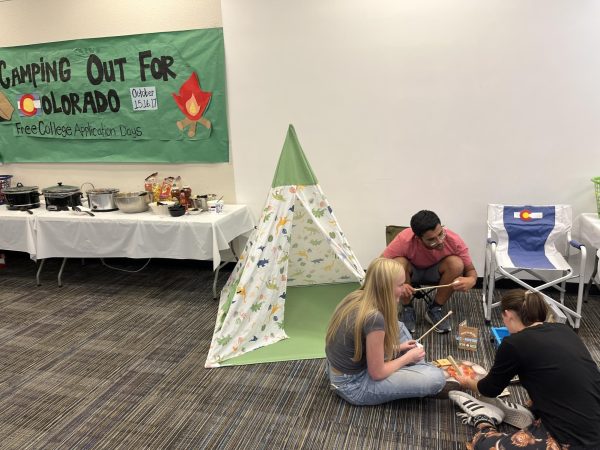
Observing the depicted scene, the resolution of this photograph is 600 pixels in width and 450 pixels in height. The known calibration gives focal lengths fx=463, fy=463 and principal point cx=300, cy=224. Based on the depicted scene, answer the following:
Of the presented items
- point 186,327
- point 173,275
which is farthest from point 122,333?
point 173,275

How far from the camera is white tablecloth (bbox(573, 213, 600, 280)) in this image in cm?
304

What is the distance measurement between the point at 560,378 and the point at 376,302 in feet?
2.53

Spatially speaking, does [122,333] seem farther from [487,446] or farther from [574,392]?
→ [574,392]

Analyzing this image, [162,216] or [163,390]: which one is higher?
[162,216]

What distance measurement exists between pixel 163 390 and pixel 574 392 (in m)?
1.98

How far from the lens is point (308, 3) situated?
356 cm

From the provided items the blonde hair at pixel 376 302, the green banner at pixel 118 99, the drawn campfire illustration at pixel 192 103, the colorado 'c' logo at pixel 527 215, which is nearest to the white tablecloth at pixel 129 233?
the green banner at pixel 118 99

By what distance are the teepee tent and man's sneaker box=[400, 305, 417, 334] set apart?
0.45 meters

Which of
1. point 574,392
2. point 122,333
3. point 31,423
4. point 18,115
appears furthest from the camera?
point 18,115

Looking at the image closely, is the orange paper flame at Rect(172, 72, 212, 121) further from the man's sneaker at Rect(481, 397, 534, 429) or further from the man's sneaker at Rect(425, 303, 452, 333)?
the man's sneaker at Rect(481, 397, 534, 429)

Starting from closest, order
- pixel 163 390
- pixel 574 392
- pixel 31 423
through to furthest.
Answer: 1. pixel 574 392
2. pixel 31 423
3. pixel 163 390

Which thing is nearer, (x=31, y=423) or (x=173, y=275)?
(x=31, y=423)

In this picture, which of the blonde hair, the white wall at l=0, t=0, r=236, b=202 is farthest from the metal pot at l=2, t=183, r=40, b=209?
the blonde hair

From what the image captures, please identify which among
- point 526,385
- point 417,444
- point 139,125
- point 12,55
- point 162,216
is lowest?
point 417,444
